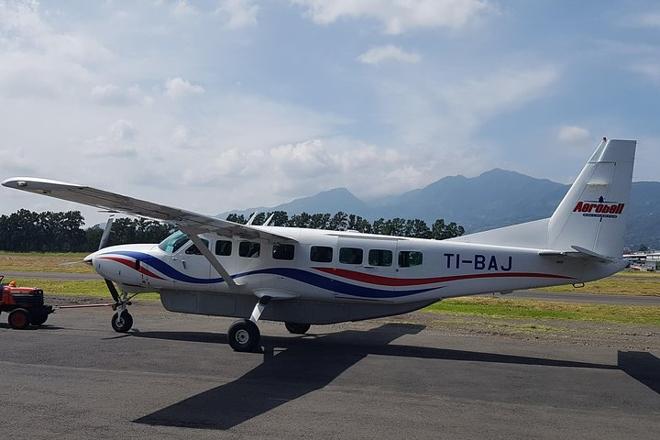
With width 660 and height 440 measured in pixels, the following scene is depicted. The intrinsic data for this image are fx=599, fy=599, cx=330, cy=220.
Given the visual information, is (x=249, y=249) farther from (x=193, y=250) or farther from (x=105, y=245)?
(x=105, y=245)

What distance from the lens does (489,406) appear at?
29.9ft

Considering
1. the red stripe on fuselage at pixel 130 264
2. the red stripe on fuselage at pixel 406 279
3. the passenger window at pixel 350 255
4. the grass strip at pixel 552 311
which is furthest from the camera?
the grass strip at pixel 552 311

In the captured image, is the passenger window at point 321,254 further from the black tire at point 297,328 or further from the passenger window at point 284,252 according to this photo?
the black tire at point 297,328

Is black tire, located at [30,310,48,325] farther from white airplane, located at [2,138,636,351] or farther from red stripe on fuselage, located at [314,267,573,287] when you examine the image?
red stripe on fuselage, located at [314,267,573,287]

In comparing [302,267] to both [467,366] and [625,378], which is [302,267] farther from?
[625,378]

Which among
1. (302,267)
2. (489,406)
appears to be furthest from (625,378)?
(302,267)

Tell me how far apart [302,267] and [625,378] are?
24.2ft

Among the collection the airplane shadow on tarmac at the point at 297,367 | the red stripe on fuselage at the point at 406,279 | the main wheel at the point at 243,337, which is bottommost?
the airplane shadow on tarmac at the point at 297,367

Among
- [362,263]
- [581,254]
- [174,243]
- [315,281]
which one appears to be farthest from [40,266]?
[581,254]

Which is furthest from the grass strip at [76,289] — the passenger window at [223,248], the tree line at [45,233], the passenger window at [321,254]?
the tree line at [45,233]

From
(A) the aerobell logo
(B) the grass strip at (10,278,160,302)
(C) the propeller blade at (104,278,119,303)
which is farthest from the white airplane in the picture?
(B) the grass strip at (10,278,160,302)

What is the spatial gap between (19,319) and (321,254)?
26.6ft

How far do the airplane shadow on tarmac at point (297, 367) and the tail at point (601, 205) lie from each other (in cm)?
269

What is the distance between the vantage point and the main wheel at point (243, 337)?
13380 millimetres
